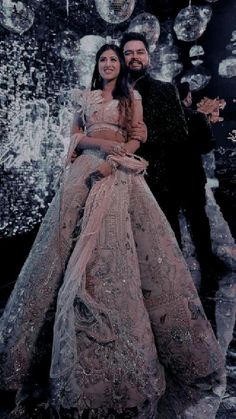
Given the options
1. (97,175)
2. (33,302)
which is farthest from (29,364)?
(97,175)

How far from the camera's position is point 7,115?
16.3 feet

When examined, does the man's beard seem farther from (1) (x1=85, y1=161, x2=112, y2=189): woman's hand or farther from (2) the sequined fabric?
(1) (x1=85, y1=161, x2=112, y2=189): woman's hand

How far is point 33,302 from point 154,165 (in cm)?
187

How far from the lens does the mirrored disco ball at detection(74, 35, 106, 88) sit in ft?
18.9

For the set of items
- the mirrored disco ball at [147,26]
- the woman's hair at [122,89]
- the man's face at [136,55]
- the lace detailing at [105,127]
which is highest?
the mirrored disco ball at [147,26]

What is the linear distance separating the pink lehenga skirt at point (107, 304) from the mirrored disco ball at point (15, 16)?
99.5 inches

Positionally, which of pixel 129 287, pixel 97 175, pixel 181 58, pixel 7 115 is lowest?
pixel 129 287

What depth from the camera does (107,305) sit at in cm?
193

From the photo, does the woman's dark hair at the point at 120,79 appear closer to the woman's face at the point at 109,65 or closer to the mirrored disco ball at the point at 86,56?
the woman's face at the point at 109,65

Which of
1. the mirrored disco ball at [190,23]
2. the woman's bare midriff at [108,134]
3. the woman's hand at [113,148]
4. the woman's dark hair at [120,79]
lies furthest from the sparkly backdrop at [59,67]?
the woman's hand at [113,148]

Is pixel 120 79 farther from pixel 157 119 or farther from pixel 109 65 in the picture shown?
pixel 157 119

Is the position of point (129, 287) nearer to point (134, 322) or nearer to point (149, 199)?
point (134, 322)

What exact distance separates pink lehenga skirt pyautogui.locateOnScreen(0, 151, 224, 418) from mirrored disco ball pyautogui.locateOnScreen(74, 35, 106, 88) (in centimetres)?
403

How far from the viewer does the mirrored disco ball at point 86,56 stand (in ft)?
18.9
